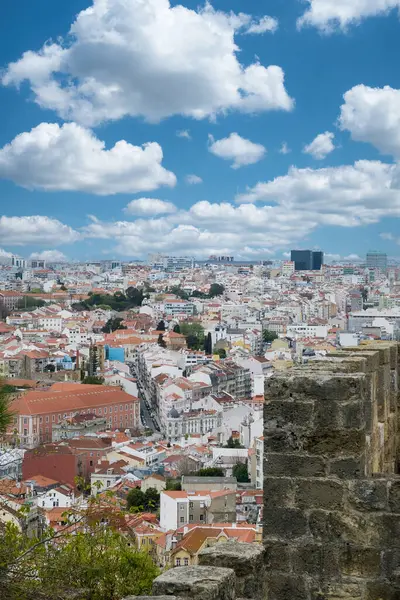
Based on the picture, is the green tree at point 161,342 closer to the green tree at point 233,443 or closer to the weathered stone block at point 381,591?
the green tree at point 233,443

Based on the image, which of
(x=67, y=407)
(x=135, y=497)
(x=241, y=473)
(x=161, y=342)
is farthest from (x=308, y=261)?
(x=135, y=497)

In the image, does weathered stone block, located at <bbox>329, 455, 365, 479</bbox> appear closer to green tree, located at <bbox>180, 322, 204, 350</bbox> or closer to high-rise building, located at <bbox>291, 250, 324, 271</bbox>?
green tree, located at <bbox>180, 322, 204, 350</bbox>

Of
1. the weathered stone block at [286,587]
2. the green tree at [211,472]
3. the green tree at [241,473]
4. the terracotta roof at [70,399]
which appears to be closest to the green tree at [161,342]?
the terracotta roof at [70,399]

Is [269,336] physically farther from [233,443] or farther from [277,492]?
[277,492]

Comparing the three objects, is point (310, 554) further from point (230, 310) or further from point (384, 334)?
point (230, 310)

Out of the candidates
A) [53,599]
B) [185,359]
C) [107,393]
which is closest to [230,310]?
[185,359]

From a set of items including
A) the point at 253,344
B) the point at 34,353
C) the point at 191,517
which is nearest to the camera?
the point at 191,517

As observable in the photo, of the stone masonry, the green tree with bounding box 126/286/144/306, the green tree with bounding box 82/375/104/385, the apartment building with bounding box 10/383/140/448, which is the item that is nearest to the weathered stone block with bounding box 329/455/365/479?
the stone masonry
